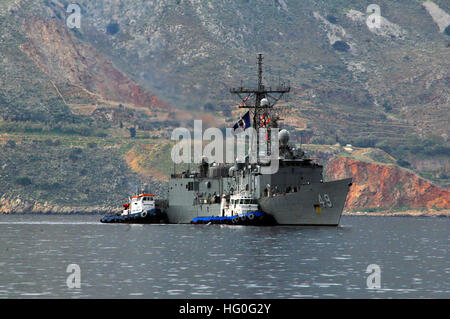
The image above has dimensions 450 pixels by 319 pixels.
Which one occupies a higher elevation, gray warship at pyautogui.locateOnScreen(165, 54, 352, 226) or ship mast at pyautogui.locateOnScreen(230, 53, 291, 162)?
ship mast at pyautogui.locateOnScreen(230, 53, 291, 162)

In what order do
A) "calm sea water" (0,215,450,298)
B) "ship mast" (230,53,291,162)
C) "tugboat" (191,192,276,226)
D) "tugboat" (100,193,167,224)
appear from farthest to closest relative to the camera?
"tugboat" (100,193,167,224) → "ship mast" (230,53,291,162) → "tugboat" (191,192,276,226) → "calm sea water" (0,215,450,298)

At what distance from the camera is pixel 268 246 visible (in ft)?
238

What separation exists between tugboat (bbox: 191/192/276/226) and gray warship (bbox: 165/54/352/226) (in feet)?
1.51

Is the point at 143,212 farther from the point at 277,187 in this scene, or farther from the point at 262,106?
the point at 277,187

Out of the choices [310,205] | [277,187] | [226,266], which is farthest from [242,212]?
[226,266]

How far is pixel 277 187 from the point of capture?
319 feet

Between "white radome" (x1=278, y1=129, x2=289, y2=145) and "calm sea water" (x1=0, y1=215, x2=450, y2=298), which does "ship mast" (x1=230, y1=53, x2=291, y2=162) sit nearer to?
"white radome" (x1=278, y1=129, x2=289, y2=145)

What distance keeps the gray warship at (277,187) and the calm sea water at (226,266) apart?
3.72 metres

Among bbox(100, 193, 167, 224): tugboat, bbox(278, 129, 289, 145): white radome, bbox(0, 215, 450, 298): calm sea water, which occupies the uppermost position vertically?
bbox(278, 129, 289, 145): white radome

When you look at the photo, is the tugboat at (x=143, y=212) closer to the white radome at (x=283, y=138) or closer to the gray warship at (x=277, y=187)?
the gray warship at (x=277, y=187)

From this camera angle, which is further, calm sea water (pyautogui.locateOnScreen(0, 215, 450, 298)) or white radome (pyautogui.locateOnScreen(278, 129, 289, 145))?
white radome (pyautogui.locateOnScreen(278, 129, 289, 145))

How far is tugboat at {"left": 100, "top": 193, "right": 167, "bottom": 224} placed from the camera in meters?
120

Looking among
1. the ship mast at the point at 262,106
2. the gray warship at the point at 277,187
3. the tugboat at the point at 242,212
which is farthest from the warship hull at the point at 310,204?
the ship mast at the point at 262,106

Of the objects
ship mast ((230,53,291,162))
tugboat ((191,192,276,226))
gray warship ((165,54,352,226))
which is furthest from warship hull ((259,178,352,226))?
Result: ship mast ((230,53,291,162))
